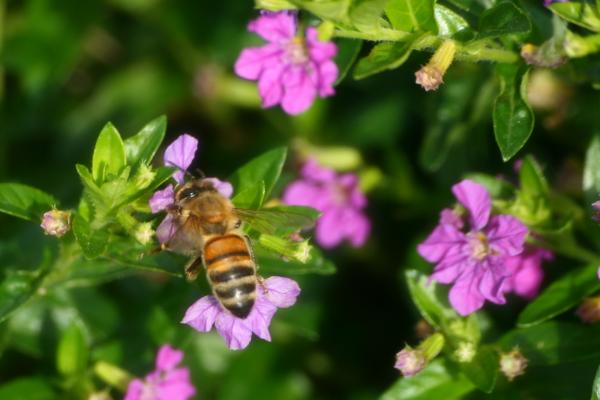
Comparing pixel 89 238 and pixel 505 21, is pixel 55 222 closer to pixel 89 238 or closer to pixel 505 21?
pixel 89 238

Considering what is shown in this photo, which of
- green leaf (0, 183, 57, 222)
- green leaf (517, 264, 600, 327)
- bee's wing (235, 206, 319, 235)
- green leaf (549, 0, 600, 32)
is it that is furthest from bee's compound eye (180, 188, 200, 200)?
green leaf (549, 0, 600, 32)

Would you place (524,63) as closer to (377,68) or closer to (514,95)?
(514,95)

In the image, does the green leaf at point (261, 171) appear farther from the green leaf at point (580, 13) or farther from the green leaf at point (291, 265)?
the green leaf at point (580, 13)

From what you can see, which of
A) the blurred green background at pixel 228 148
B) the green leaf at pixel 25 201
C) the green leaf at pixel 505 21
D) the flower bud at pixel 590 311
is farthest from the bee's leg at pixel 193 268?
the flower bud at pixel 590 311

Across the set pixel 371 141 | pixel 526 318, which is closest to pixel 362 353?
pixel 371 141

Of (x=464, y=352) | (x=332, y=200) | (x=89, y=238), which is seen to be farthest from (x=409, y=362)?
(x=332, y=200)

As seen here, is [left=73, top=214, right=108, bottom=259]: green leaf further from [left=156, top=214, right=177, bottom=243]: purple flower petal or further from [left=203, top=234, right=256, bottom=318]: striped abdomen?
[left=203, top=234, right=256, bottom=318]: striped abdomen

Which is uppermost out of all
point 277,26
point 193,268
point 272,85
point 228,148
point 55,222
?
point 228,148
